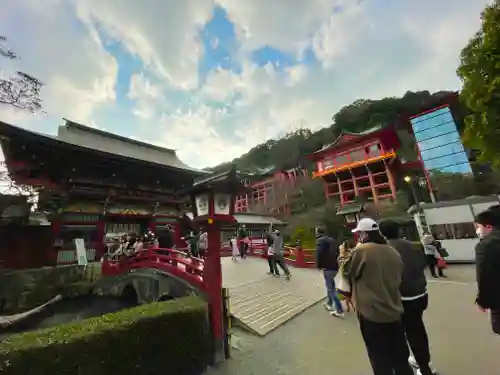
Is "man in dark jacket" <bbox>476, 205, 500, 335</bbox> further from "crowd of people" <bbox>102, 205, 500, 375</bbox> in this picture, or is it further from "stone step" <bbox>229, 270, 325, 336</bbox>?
"stone step" <bbox>229, 270, 325, 336</bbox>

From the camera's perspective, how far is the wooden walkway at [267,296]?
275 inches

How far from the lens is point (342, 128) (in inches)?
1670

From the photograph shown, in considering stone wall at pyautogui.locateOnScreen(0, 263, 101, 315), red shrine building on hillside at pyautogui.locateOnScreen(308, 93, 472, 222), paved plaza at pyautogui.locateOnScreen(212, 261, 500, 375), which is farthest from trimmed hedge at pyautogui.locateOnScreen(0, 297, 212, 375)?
red shrine building on hillside at pyautogui.locateOnScreen(308, 93, 472, 222)

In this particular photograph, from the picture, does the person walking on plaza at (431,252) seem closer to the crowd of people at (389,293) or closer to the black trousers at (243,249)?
the crowd of people at (389,293)

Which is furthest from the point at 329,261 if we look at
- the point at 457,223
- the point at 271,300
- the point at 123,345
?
the point at 457,223

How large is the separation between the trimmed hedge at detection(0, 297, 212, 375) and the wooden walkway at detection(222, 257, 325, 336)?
1719 mm


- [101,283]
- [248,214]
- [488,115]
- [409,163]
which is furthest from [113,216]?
[409,163]

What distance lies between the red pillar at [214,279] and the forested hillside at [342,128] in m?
27.3

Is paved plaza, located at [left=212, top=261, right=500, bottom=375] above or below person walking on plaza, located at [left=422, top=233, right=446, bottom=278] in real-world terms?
below

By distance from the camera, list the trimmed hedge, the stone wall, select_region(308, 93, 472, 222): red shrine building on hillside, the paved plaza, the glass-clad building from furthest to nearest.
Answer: select_region(308, 93, 472, 222): red shrine building on hillside < the glass-clad building < the stone wall < the paved plaza < the trimmed hedge

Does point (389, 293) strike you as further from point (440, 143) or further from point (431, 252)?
point (440, 143)

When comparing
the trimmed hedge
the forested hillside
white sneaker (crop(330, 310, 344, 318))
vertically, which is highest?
the forested hillside

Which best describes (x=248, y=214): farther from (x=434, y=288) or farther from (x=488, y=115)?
(x=488, y=115)

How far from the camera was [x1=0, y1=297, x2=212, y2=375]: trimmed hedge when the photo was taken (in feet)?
11.7
